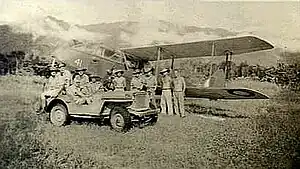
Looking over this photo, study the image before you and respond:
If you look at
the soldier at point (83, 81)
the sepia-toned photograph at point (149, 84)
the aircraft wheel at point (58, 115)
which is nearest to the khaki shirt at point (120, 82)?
the sepia-toned photograph at point (149, 84)

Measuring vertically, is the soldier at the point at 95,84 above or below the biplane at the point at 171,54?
below

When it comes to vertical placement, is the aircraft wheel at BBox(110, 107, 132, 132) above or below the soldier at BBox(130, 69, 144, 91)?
below

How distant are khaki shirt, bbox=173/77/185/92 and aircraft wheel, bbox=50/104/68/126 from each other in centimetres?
40

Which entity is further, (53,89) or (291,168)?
(53,89)

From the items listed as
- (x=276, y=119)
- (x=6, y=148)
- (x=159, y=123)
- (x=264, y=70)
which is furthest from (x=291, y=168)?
(x=6, y=148)

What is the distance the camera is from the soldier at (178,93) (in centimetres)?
197

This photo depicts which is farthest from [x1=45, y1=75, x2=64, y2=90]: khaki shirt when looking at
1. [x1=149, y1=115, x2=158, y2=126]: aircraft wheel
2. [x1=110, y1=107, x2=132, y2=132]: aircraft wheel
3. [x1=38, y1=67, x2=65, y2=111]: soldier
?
[x1=149, y1=115, x2=158, y2=126]: aircraft wheel

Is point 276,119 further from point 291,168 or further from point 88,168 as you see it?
point 88,168

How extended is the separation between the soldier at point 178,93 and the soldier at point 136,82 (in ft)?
0.39

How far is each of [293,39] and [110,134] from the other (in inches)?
27.2

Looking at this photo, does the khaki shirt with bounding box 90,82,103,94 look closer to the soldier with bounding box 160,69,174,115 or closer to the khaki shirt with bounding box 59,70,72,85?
the khaki shirt with bounding box 59,70,72,85

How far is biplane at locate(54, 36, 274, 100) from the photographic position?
1929 mm

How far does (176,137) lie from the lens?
1960 millimetres

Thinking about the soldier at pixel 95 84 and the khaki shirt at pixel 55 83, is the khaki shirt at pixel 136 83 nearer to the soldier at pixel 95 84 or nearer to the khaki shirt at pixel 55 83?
the soldier at pixel 95 84
